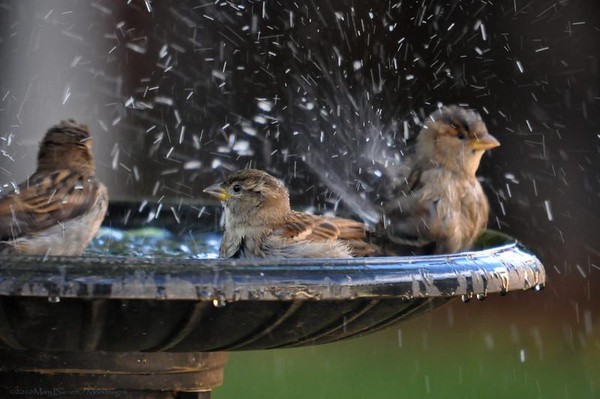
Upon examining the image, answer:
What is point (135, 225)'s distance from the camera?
3885mm

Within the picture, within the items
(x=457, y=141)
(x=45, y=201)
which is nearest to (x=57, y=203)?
(x=45, y=201)

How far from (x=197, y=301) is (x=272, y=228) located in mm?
1053

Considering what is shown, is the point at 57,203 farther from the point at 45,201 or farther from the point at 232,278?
the point at 232,278

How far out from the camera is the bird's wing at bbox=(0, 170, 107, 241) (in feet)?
10.4

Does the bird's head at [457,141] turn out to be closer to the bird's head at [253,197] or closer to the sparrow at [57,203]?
the bird's head at [253,197]

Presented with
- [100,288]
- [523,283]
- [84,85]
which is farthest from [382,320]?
[84,85]

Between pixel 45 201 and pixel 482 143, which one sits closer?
pixel 45 201

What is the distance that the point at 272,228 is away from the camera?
10.9 ft

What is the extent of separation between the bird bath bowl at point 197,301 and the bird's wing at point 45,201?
52cm

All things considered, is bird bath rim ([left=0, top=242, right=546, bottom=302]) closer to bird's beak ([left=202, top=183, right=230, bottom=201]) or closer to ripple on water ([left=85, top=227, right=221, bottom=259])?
bird's beak ([left=202, top=183, right=230, bottom=201])

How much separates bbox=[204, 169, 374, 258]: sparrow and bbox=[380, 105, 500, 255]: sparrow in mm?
258

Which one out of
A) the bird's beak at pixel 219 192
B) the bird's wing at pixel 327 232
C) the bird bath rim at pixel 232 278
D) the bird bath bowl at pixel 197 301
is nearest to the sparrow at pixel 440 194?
the bird's wing at pixel 327 232

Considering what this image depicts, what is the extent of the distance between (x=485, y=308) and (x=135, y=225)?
368 centimetres

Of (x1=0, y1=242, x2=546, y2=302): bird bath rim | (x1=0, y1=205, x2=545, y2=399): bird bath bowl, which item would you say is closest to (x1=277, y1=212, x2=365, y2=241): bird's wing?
(x1=0, y1=205, x2=545, y2=399): bird bath bowl
